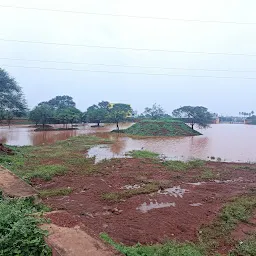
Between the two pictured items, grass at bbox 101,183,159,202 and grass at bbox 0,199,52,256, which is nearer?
grass at bbox 0,199,52,256

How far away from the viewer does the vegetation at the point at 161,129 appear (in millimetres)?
31938

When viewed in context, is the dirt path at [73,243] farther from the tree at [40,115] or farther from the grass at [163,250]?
the tree at [40,115]

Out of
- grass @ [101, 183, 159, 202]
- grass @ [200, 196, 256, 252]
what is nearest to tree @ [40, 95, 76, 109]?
grass @ [101, 183, 159, 202]

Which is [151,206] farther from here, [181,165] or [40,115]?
[40,115]

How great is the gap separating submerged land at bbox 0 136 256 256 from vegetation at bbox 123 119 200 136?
20244 millimetres

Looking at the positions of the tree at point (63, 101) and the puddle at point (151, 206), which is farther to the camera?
the tree at point (63, 101)

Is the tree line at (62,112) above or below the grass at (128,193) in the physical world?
above

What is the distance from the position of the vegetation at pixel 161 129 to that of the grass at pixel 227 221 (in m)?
24.7

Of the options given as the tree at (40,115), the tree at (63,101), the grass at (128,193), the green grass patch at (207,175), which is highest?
the tree at (63,101)

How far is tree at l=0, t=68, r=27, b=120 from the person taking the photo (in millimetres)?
19531

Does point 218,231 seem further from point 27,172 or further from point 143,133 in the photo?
point 143,133

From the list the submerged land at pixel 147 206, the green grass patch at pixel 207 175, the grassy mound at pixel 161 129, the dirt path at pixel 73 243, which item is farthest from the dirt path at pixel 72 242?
the grassy mound at pixel 161 129

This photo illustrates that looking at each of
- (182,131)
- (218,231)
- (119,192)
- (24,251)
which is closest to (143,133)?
(182,131)

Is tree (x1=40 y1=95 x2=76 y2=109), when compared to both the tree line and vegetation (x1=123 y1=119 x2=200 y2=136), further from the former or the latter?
vegetation (x1=123 y1=119 x2=200 y2=136)
